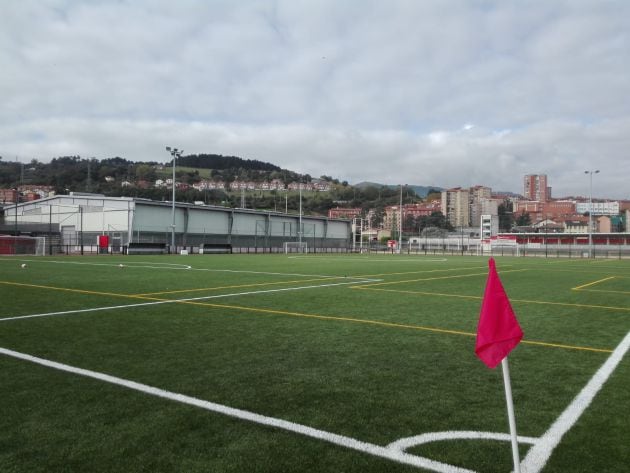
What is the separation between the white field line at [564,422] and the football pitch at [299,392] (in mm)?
17

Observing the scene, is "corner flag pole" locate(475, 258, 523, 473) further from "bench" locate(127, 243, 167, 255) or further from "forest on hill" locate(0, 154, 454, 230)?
"forest on hill" locate(0, 154, 454, 230)

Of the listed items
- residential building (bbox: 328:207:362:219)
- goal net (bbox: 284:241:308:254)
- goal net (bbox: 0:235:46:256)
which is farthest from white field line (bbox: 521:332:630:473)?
residential building (bbox: 328:207:362:219)

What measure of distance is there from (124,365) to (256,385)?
1659 millimetres

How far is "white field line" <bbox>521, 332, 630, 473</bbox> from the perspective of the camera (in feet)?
10.7

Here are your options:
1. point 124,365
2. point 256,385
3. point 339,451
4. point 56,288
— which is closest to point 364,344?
point 256,385

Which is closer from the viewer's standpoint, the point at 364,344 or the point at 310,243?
the point at 364,344

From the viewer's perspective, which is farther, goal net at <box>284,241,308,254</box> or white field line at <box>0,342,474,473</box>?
goal net at <box>284,241,308,254</box>

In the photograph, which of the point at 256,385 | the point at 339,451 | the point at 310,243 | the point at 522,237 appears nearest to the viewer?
the point at 339,451

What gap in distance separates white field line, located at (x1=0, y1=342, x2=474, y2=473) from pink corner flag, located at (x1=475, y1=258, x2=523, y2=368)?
0.76 meters

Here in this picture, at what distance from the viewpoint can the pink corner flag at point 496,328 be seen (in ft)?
10.0

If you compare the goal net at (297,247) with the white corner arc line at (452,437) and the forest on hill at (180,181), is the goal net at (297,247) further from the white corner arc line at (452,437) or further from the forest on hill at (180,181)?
the white corner arc line at (452,437)

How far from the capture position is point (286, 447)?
346cm

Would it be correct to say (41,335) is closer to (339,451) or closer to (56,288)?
(339,451)

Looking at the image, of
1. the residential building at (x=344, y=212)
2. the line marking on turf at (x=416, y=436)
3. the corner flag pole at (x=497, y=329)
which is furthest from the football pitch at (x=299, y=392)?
the residential building at (x=344, y=212)
